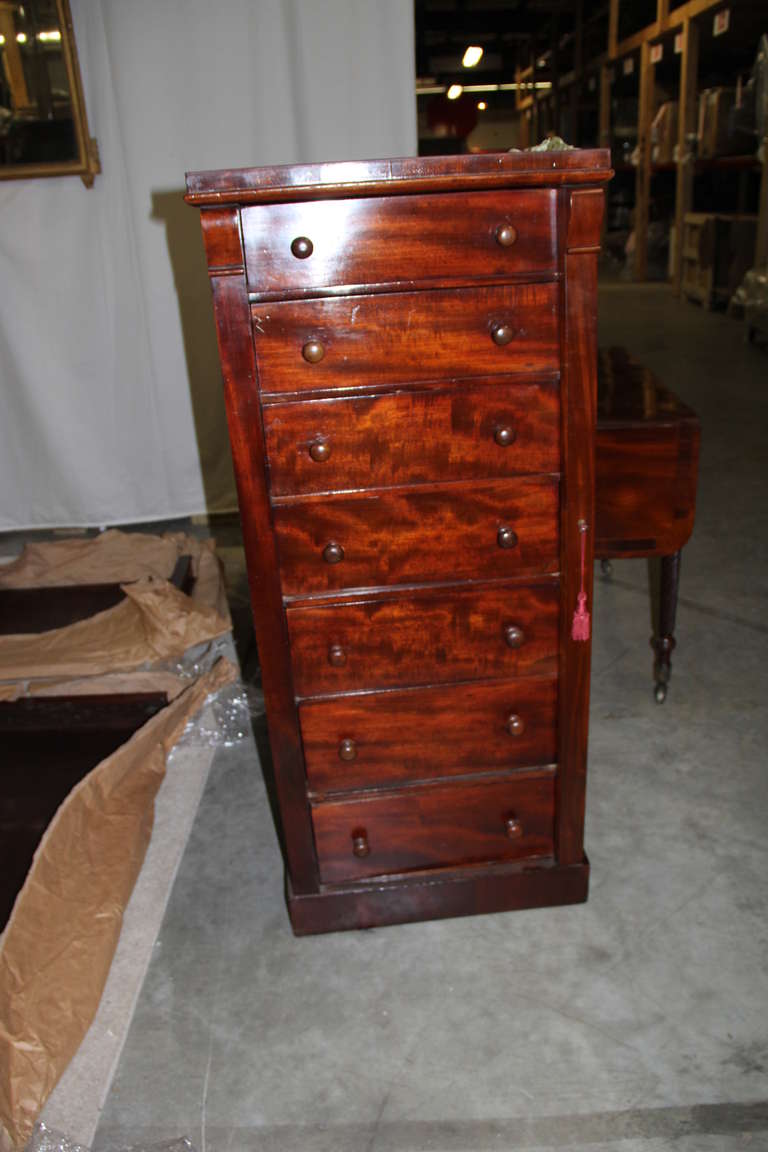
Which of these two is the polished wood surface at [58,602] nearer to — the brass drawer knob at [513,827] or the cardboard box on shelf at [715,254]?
the brass drawer knob at [513,827]

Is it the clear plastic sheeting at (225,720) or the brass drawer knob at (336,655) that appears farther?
the clear plastic sheeting at (225,720)

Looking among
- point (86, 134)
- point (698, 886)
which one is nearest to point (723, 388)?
point (86, 134)

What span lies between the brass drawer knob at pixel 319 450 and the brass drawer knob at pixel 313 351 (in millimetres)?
117

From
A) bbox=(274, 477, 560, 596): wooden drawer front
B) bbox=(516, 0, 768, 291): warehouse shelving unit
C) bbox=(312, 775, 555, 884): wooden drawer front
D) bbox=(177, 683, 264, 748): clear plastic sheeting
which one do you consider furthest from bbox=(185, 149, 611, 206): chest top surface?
bbox=(516, 0, 768, 291): warehouse shelving unit

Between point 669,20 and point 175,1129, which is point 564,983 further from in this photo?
point 669,20

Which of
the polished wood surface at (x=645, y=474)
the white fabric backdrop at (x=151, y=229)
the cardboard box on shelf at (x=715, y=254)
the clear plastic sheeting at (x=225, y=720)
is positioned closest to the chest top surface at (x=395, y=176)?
the polished wood surface at (x=645, y=474)

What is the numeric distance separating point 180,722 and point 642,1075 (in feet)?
4.21

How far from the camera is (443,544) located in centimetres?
138

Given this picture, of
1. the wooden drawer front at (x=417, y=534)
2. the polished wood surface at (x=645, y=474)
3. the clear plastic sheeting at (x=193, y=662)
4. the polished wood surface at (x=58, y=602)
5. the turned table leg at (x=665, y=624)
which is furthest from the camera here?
the polished wood surface at (x=58, y=602)

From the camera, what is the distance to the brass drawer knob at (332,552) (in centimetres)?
134

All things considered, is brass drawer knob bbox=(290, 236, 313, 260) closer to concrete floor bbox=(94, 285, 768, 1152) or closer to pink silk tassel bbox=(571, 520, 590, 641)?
pink silk tassel bbox=(571, 520, 590, 641)

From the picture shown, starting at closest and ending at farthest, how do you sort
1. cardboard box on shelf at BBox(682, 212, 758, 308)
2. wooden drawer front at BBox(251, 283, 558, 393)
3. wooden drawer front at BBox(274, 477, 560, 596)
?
wooden drawer front at BBox(251, 283, 558, 393) → wooden drawer front at BBox(274, 477, 560, 596) → cardboard box on shelf at BBox(682, 212, 758, 308)

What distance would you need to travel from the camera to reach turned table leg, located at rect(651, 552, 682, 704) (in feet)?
6.89

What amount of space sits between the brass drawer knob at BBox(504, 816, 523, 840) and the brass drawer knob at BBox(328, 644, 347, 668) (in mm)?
426
